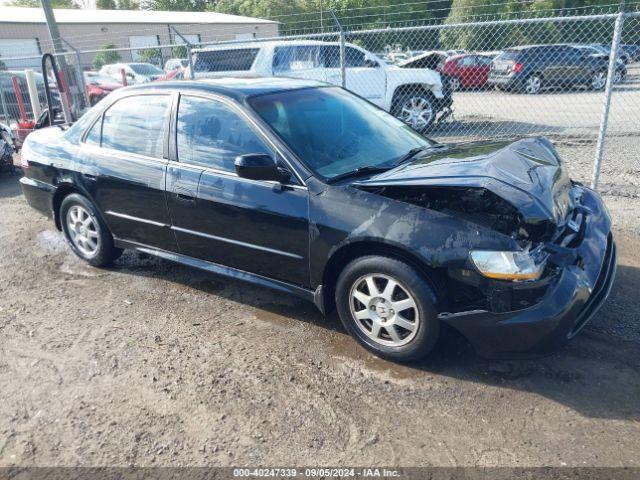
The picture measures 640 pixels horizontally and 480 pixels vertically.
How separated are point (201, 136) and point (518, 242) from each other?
93.4 inches

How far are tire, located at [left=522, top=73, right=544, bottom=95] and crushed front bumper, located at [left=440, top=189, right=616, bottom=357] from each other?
1462 centimetres

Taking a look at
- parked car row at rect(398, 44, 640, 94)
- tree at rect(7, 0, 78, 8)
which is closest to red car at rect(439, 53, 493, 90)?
parked car row at rect(398, 44, 640, 94)

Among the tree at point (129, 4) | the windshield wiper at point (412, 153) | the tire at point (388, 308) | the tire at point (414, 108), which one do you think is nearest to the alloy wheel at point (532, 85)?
the tire at point (414, 108)

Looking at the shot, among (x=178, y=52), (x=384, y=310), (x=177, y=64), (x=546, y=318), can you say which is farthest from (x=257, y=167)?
(x=178, y=52)

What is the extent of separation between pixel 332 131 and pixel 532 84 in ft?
47.3

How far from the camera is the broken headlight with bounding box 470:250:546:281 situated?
275 cm

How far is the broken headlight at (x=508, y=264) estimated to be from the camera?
108 inches

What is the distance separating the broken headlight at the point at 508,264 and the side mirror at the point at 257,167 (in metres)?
1.34

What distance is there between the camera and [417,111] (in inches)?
429

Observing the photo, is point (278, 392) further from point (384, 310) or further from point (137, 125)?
point (137, 125)

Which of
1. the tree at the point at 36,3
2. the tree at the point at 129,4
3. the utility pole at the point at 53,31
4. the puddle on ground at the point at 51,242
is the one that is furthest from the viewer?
the tree at the point at 36,3

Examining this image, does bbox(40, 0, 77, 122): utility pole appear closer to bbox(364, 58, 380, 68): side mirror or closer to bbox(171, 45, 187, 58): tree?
bbox(364, 58, 380, 68): side mirror

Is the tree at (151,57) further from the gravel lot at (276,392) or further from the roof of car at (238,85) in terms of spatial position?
the gravel lot at (276,392)

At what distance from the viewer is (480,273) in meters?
2.81
